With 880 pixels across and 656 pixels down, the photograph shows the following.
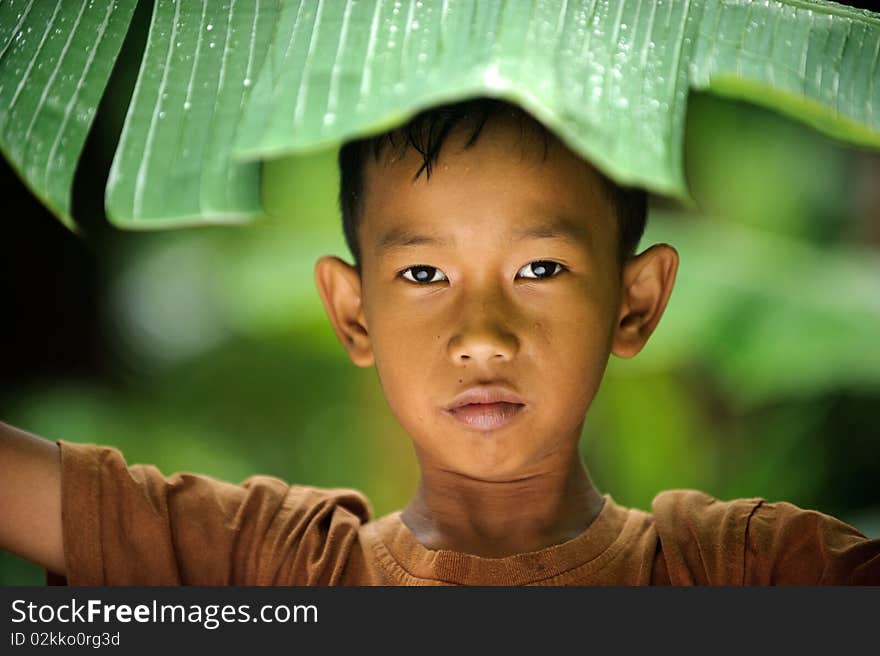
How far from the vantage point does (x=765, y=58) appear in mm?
664

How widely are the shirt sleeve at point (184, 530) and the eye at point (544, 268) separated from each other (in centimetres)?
29

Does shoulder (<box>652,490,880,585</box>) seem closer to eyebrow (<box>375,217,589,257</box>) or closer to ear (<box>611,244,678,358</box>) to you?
ear (<box>611,244,678,358</box>)

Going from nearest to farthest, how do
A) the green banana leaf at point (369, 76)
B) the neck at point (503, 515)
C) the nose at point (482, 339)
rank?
the green banana leaf at point (369, 76) → the nose at point (482, 339) → the neck at point (503, 515)

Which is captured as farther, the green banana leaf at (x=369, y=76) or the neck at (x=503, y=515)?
the neck at (x=503, y=515)

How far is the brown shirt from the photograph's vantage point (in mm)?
874

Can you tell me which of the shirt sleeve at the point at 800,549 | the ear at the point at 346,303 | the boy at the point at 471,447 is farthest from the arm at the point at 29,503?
the shirt sleeve at the point at 800,549

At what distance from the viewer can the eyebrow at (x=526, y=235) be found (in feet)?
2.72

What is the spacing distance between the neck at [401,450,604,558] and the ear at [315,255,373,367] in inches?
5.4

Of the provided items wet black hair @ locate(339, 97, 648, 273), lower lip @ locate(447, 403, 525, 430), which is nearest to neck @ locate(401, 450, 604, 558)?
lower lip @ locate(447, 403, 525, 430)

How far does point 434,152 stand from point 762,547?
0.43 m

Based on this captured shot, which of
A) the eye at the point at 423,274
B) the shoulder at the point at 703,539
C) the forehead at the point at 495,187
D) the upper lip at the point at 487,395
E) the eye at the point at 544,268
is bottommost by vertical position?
the shoulder at the point at 703,539

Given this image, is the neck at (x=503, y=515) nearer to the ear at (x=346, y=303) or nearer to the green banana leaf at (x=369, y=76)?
the ear at (x=346, y=303)

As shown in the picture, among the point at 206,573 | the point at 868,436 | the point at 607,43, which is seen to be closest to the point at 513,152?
the point at 607,43

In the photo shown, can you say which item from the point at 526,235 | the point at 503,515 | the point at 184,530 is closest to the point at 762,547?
the point at 503,515
